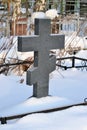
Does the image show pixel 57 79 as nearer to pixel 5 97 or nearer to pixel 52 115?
pixel 5 97

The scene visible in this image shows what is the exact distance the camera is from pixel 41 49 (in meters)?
3.79

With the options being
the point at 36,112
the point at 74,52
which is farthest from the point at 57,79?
the point at 74,52

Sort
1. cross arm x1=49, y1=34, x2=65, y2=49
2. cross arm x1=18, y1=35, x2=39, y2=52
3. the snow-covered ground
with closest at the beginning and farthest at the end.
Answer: the snow-covered ground < cross arm x1=18, y1=35, x2=39, y2=52 < cross arm x1=49, y1=34, x2=65, y2=49

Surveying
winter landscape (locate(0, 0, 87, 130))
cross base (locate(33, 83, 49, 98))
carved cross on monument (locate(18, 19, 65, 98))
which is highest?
carved cross on monument (locate(18, 19, 65, 98))

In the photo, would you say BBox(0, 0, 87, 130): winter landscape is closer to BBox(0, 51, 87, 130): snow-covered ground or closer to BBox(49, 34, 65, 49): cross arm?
BBox(0, 51, 87, 130): snow-covered ground

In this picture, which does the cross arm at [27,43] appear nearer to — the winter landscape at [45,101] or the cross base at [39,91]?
the cross base at [39,91]

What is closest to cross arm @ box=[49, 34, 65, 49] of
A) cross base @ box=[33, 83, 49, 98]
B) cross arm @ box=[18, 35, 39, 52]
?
cross arm @ box=[18, 35, 39, 52]

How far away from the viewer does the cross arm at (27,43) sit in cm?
363

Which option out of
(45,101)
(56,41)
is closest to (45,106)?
(45,101)

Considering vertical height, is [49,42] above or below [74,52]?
above

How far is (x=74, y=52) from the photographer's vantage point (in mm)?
10172

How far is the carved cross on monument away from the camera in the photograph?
3713 millimetres

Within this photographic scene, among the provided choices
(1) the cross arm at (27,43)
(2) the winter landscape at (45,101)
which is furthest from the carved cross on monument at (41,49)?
(2) the winter landscape at (45,101)

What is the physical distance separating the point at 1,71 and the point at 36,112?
2.91 m
